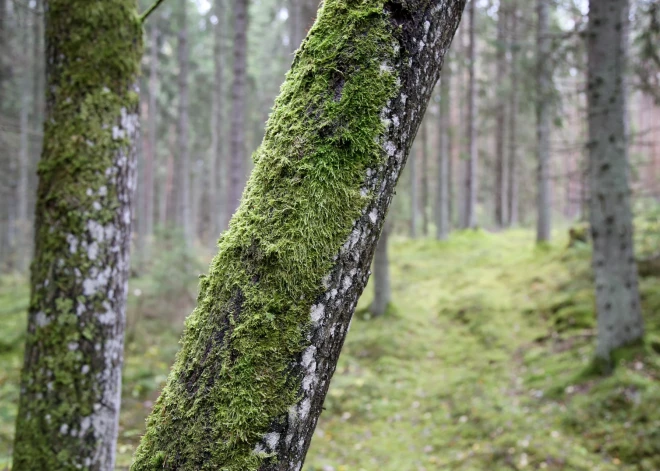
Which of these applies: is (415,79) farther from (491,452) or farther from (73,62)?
(491,452)

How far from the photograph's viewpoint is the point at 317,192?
129 cm

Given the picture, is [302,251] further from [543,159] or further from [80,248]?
[543,159]

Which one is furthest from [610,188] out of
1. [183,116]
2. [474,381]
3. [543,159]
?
[183,116]

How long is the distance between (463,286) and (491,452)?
25.3ft

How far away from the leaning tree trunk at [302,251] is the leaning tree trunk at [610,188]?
595 cm

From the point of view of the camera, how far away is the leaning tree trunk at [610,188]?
20.0 feet

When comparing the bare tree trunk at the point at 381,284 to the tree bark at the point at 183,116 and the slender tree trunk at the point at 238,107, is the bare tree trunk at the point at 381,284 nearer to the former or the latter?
the slender tree trunk at the point at 238,107

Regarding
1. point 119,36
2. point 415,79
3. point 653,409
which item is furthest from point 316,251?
point 653,409

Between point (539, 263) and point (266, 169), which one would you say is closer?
point (266, 169)

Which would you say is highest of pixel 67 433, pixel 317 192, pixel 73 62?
pixel 73 62

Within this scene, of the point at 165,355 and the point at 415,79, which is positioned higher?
the point at 415,79

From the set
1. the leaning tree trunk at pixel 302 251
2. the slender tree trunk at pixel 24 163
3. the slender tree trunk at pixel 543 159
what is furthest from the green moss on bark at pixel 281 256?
the slender tree trunk at pixel 24 163

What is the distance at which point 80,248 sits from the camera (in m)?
2.77

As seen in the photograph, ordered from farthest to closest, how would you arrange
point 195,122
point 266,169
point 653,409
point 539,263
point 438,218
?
point 195,122 → point 438,218 → point 539,263 → point 653,409 → point 266,169
